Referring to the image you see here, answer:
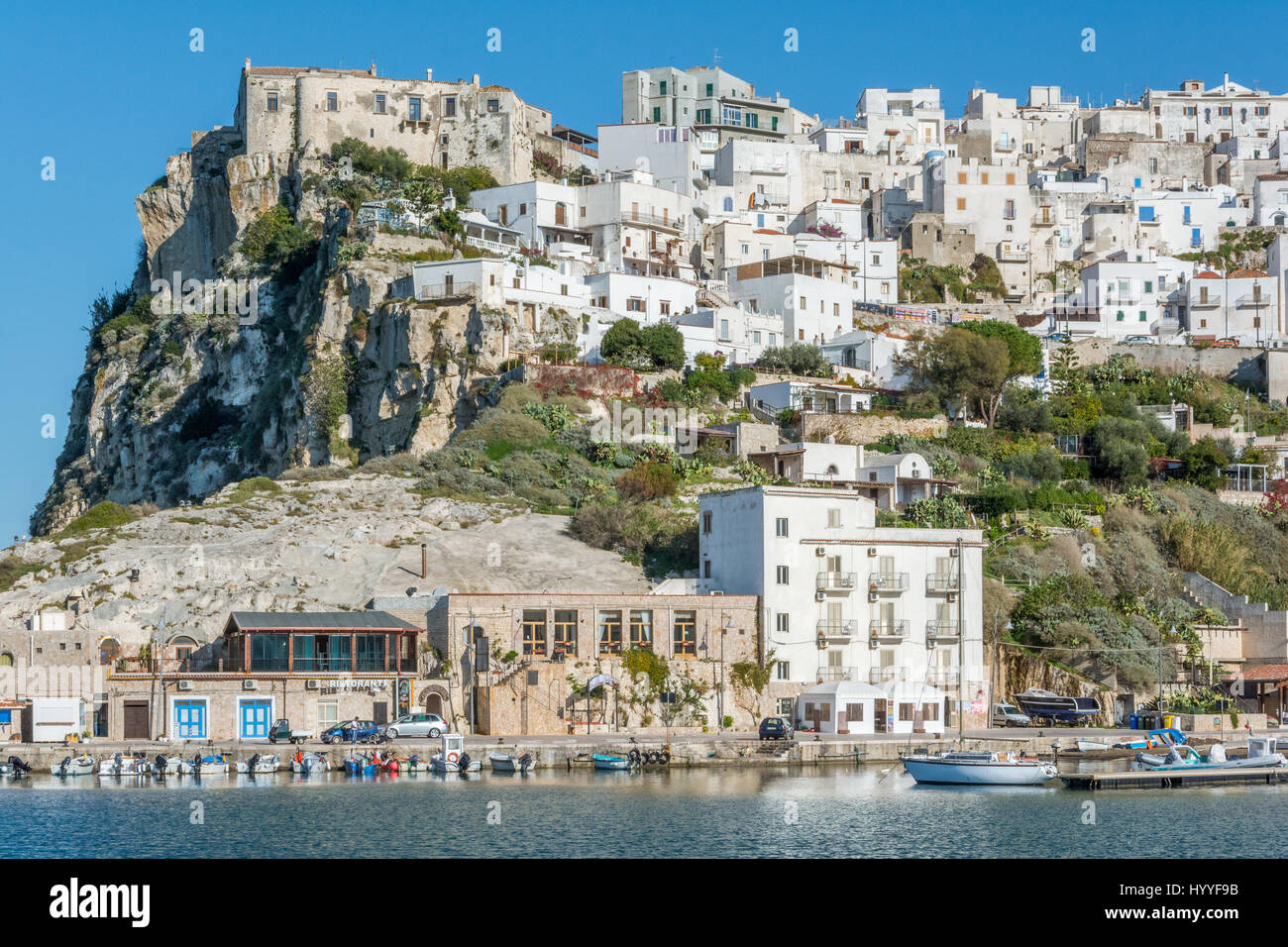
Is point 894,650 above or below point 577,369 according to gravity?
below

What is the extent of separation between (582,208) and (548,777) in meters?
51.4

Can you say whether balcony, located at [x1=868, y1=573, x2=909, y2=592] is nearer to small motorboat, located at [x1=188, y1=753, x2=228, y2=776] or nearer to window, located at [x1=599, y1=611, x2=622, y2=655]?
window, located at [x1=599, y1=611, x2=622, y2=655]

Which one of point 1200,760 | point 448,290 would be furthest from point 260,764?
point 448,290

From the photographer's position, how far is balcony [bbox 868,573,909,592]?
52562 millimetres

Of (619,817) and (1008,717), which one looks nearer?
(619,817)

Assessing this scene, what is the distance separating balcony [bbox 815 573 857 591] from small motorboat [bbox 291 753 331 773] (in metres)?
17.9

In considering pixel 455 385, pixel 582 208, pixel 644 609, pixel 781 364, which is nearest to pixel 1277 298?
pixel 781 364

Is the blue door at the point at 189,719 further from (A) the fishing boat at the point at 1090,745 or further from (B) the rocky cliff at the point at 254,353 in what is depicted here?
(A) the fishing boat at the point at 1090,745

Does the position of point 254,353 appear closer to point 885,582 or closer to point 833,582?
point 833,582

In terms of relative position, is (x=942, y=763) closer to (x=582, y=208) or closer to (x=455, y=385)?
(x=455, y=385)

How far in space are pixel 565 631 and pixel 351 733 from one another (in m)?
7.55

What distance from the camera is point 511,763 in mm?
43156

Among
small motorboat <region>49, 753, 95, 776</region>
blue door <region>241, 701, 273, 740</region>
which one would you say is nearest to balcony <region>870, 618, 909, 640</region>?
blue door <region>241, 701, 273, 740</region>
